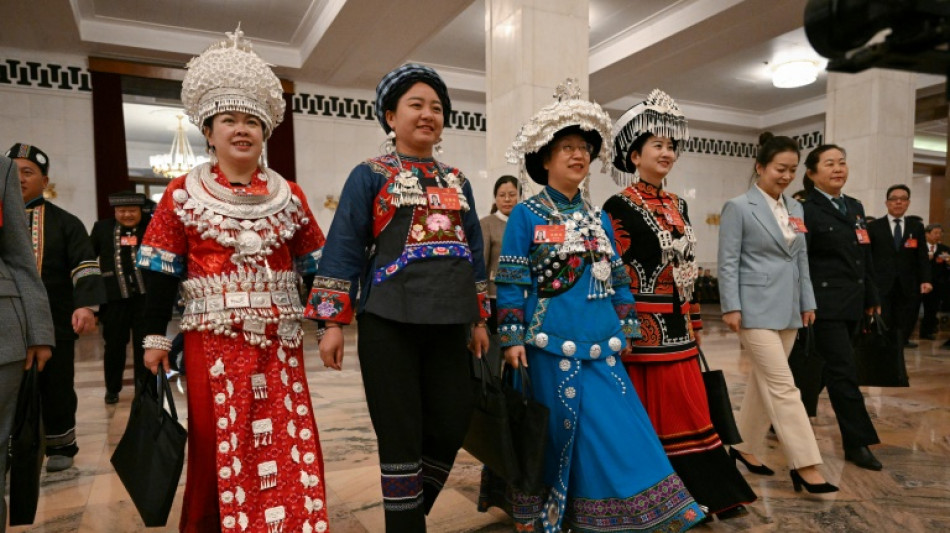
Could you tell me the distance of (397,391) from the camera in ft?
6.25

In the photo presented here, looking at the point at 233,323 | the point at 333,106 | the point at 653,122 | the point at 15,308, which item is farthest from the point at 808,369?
the point at 333,106

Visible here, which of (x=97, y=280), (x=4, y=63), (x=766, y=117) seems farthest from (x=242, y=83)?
(x=766, y=117)

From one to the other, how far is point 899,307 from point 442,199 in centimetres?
763

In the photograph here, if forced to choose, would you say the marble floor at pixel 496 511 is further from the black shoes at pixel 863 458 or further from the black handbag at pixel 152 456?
the black handbag at pixel 152 456

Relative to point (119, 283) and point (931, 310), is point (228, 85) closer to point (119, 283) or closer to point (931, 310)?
point (119, 283)

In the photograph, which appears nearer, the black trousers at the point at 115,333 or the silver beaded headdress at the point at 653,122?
the silver beaded headdress at the point at 653,122

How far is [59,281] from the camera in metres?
3.21

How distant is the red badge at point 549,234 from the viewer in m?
2.29

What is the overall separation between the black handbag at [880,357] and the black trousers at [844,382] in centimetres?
41

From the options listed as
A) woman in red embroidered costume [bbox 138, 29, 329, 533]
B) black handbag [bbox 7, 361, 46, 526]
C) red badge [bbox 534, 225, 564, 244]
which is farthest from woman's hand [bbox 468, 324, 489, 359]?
black handbag [bbox 7, 361, 46, 526]

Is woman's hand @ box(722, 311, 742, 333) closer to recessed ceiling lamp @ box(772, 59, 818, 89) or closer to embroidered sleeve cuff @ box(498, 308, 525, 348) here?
embroidered sleeve cuff @ box(498, 308, 525, 348)

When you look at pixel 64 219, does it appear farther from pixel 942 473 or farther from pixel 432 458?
pixel 942 473

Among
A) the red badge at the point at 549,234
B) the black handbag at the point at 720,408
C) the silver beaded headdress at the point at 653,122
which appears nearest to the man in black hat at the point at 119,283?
the red badge at the point at 549,234

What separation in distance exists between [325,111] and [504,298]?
9.68 m
